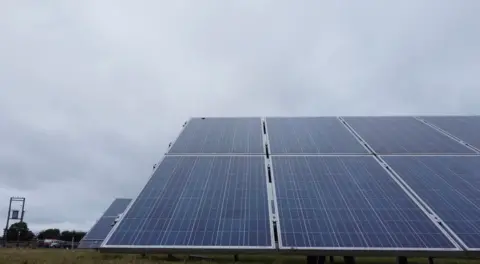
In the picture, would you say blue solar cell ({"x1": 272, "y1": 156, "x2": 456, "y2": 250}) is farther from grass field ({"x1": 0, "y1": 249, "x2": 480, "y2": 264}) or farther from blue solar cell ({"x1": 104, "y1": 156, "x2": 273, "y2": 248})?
grass field ({"x1": 0, "y1": 249, "x2": 480, "y2": 264})

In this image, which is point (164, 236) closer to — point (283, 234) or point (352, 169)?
point (283, 234)


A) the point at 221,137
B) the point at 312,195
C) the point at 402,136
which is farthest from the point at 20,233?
the point at 312,195

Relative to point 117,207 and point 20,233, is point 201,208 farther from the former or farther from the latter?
point 20,233

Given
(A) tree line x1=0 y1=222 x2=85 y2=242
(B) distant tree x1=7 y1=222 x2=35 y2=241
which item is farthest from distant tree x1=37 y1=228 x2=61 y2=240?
(B) distant tree x1=7 y1=222 x2=35 y2=241

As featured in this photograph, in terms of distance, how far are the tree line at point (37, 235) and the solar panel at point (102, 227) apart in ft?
152

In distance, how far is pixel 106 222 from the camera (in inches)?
848

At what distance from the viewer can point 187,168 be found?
12.8 m

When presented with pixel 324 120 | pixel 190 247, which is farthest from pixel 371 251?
pixel 324 120

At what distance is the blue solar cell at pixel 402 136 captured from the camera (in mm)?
14320

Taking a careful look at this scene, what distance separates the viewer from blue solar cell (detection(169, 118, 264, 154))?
1464cm

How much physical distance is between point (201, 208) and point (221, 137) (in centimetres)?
654

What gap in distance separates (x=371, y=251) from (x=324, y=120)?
459 inches

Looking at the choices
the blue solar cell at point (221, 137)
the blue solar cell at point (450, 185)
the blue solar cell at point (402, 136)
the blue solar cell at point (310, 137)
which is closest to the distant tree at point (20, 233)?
the blue solar cell at point (221, 137)

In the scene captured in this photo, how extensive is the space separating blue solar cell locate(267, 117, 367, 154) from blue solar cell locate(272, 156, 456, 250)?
4.10 feet
